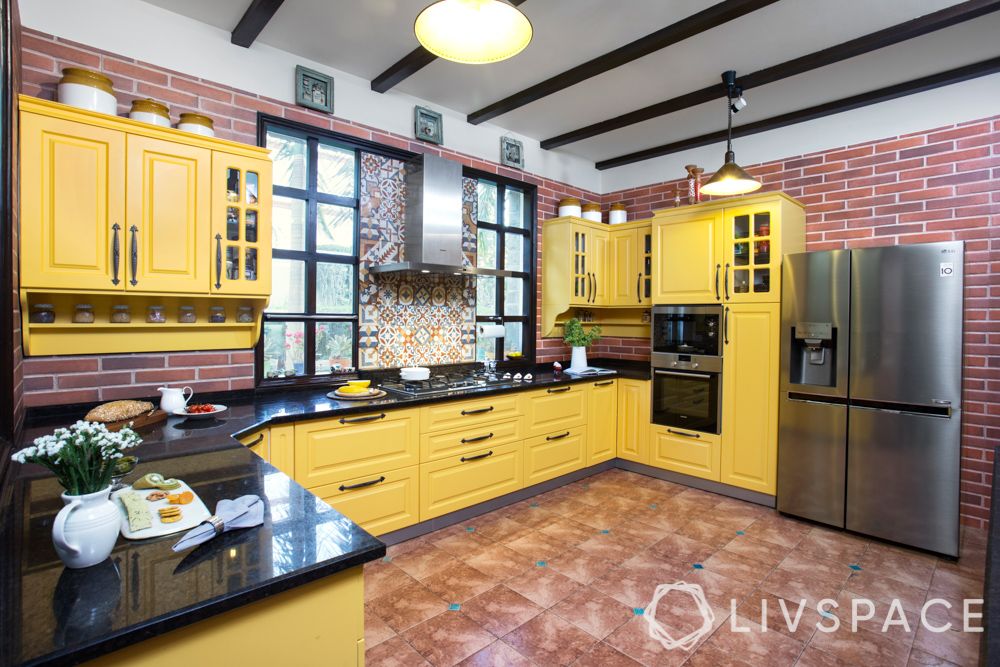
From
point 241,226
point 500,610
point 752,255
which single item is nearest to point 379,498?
point 500,610

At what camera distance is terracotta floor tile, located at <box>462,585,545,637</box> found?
2076mm

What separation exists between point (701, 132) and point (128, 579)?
14.3ft

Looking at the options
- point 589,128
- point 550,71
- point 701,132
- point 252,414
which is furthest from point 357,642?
point 701,132

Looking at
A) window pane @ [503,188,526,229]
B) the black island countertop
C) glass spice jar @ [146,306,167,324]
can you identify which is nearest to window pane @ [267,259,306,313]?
glass spice jar @ [146,306,167,324]

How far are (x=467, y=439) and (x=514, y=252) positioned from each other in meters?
1.82

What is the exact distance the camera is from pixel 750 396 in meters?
3.45

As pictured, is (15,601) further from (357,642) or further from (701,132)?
(701,132)

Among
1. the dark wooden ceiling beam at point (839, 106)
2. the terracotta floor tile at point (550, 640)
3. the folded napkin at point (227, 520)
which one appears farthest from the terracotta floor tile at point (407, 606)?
the dark wooden ceiling beam at point (839, 106)

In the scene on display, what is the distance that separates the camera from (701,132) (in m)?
3.98

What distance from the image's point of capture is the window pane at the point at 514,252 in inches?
165

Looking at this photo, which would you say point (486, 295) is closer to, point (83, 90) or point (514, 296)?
point (514, 296)

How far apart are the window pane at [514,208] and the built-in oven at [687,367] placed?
53.4 inches

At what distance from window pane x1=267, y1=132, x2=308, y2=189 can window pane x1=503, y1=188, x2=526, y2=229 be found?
1.69 metres

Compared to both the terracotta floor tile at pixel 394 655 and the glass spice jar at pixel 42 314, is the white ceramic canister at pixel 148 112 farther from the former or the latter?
Result: the terracotta floor tile at pixel 394 655
